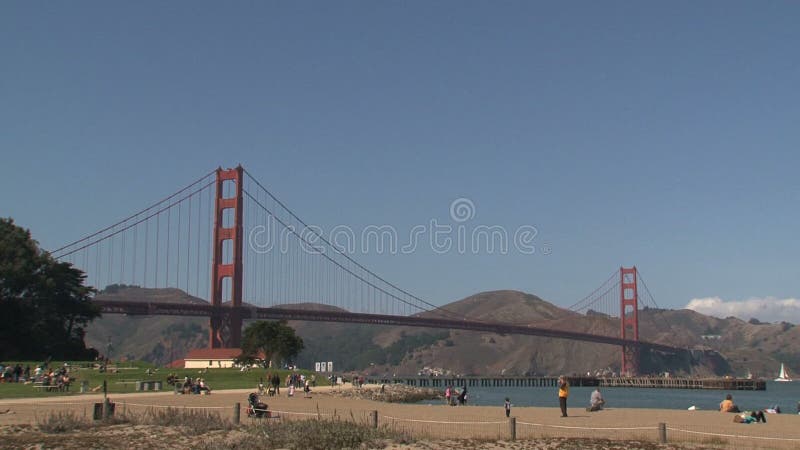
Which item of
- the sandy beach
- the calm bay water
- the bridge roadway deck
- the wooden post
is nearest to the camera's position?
the sandy beach

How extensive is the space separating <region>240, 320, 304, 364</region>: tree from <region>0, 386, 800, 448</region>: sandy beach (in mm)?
37766

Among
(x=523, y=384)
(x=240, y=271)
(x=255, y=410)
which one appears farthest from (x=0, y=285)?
(x=523, y=384)

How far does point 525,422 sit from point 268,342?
51.7 m

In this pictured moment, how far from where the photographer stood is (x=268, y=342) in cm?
7881

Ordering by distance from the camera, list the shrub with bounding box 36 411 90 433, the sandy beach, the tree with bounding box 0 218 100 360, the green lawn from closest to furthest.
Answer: the shrub with bounding box 36 411 90 433 → the sandy beach → the green lawn → the tree with bounding box 0 218 100 360

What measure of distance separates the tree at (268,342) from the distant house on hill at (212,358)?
13.2ft

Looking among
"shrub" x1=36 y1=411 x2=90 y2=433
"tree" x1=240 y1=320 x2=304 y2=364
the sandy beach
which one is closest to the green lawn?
the sandy beach

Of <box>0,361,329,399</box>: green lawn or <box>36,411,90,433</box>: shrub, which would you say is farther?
<box>0,361,329,399</box>: green lawn

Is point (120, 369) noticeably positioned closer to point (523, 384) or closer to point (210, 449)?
point (210, 449)

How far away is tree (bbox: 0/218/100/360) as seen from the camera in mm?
71188

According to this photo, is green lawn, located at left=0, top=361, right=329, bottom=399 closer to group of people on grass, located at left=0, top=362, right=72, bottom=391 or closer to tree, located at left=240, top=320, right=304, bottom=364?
group of people on grass, located at left=0, top=362, right=72, bottom=391

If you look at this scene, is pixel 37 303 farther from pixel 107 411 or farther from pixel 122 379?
pixel 107 411

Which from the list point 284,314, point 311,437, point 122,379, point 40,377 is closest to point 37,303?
point 122,379

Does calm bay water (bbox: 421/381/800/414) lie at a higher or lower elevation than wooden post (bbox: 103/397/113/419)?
lower
